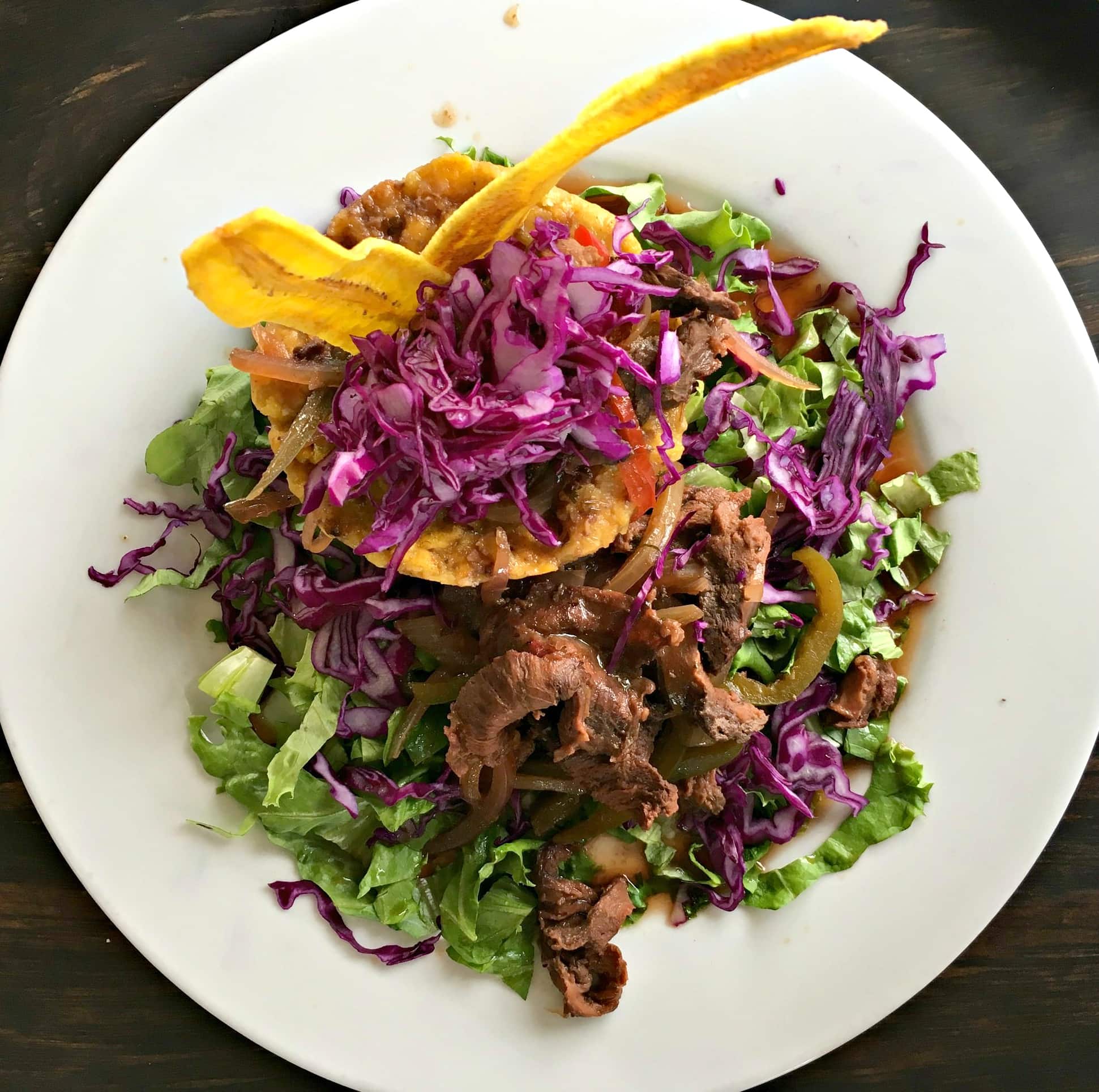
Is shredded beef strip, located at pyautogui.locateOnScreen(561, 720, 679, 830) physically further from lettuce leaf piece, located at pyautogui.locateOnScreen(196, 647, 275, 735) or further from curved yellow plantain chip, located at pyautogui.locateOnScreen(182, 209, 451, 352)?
curved yellow plantain chip, located at pyautogui.locateOnScreen(182, 209, 451, 352)

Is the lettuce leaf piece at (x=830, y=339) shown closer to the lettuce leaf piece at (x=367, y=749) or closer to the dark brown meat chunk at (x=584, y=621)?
the dark brown meat chunk at (x=584, y=621)

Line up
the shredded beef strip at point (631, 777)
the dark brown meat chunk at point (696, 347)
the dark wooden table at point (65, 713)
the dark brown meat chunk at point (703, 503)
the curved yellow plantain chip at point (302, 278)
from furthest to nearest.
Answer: the dark wooden table at point (65, 713)
the dark brown meat chunk at point (703, 503)
the shredded beef strip at point (631, 777)
the dark brown meat chunk at point (696, 347)
the curved yellow plantain chip at point (302, 278)

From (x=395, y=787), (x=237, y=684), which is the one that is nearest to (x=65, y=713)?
(x=237, y=684)

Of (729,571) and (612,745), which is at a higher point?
(729,571)

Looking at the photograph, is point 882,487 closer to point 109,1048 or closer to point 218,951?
point 218,951

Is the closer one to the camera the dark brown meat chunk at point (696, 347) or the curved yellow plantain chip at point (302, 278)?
the curved yellow plantain chip at point (302, 278)

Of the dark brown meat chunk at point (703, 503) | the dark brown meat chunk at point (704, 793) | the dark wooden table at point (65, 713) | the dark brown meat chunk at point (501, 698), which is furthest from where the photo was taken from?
the dark wooden table at point (65, 713)

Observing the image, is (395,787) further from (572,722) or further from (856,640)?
(856,640)

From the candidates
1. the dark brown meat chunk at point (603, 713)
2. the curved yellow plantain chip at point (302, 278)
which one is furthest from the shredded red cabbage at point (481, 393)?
the dark brown meat chunk at point (603, 713)
